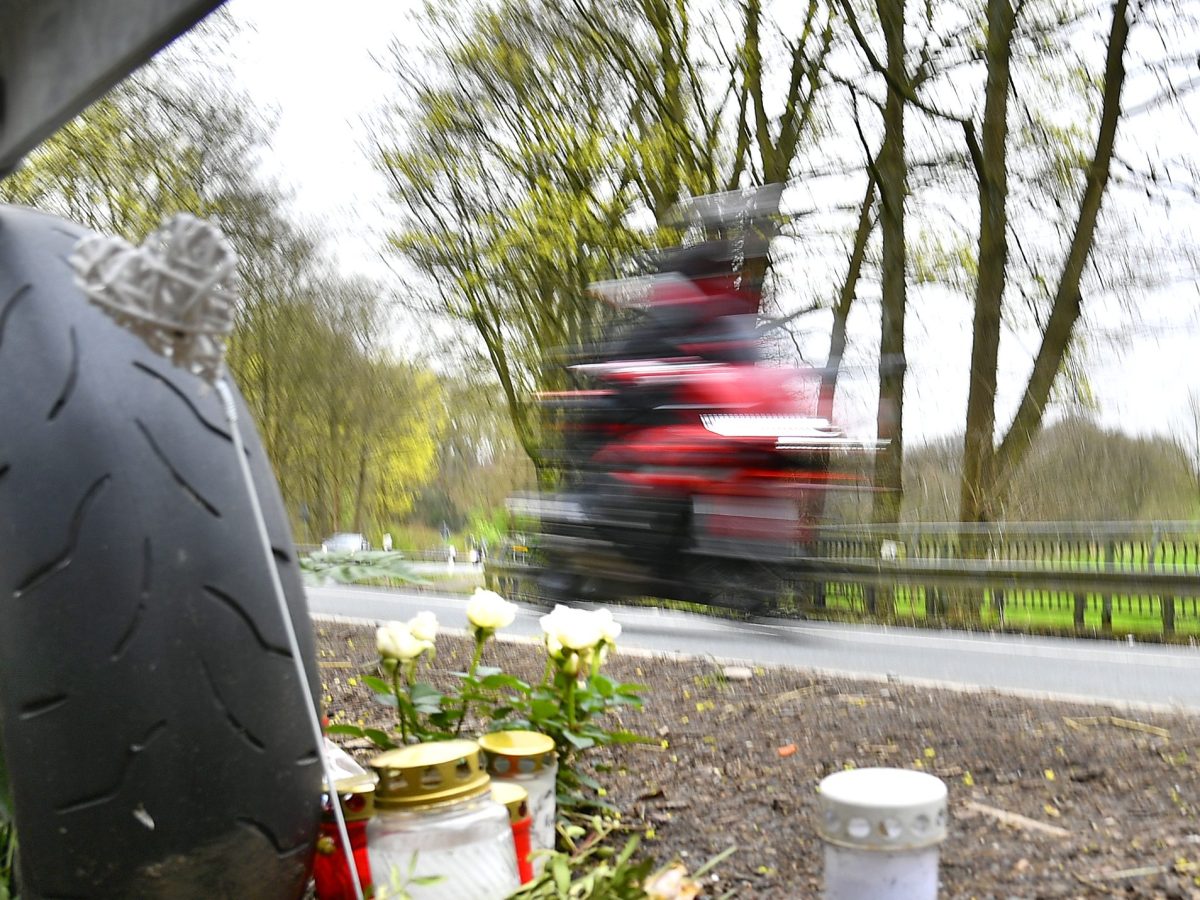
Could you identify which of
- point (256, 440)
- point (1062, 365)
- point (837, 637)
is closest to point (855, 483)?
point (837, 637)

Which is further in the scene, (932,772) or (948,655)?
(948,655)

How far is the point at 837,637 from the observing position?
5.34 metres

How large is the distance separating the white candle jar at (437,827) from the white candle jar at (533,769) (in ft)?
1.07

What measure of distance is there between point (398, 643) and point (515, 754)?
0.42 m

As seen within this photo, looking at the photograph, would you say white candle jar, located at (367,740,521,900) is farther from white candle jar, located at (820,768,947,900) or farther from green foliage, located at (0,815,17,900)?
green foliage, located at (0,815,17,900)

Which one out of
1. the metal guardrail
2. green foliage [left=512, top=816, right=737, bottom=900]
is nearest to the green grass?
the metal guardrail

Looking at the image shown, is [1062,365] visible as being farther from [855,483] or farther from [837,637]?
[855,483]

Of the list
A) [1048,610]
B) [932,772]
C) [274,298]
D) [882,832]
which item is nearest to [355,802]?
[882,832]

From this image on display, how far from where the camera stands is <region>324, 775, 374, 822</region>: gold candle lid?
166 centimetres

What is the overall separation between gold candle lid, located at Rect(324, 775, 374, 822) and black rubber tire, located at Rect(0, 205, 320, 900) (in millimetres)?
262

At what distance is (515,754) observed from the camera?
6.11 feet

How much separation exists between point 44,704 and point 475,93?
1338cm

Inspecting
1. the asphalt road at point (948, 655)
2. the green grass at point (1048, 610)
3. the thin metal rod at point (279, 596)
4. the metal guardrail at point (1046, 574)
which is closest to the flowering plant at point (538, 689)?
the thin metal rod at point (279, 596)

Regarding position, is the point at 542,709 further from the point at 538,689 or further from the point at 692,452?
the point at 692,452
